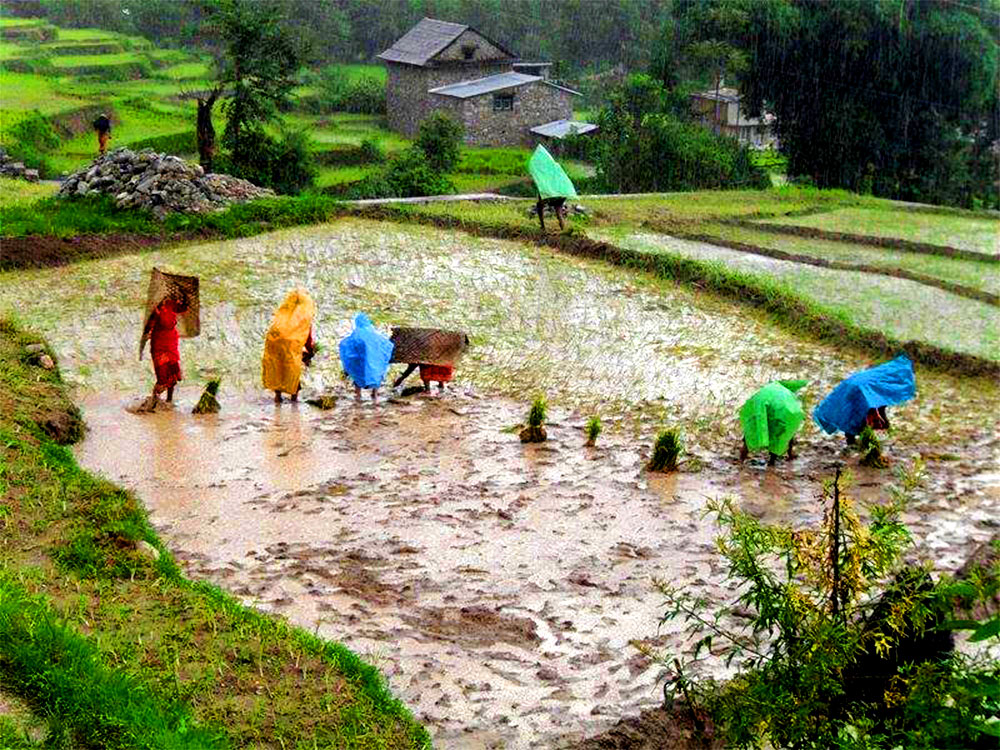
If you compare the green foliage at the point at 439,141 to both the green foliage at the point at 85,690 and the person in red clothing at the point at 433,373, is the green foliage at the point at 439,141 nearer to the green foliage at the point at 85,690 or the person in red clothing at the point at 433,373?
the person in red clothing at the point at 433,373

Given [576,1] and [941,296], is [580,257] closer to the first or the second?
[941,296]

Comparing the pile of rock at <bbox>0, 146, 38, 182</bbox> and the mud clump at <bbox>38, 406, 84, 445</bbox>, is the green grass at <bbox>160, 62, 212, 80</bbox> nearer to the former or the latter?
the pile of rock at <bbox>0, 146, 38, 182</bbox>

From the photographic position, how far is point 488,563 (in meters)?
6.91

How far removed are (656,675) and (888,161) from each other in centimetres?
2438

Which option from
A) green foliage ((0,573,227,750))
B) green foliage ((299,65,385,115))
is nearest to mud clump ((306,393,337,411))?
green foliage ((0,573,227,750))

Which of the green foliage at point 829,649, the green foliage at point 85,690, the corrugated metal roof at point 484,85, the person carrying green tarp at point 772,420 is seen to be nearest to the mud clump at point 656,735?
the green foliage at point 829,649

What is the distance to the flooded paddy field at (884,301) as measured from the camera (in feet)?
38.5

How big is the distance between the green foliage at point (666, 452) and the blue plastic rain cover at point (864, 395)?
124 cm

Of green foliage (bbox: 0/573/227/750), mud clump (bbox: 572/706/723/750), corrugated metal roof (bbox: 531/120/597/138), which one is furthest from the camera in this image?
corrugated metal roof (bbox: 531/120/597/138)

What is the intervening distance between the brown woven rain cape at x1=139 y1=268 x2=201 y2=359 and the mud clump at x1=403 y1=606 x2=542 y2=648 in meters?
4.27

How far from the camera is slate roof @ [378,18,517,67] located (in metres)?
30.7

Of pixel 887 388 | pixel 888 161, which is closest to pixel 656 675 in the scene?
pixel 887 388

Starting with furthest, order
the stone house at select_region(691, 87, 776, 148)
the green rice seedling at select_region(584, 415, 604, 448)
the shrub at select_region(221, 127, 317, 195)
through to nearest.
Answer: the stone house at select_region(691, 87, 776, 148) → the shrub at select_region(221, 127, 317, 195) → the green rice seedling at select_region(584, 415, 604, 448)

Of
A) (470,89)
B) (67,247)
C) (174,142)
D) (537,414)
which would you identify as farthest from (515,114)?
(537,414)
